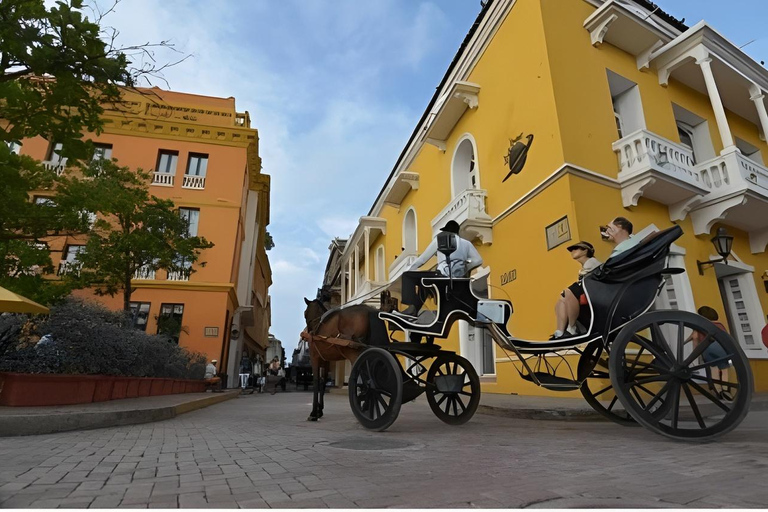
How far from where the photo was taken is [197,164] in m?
20.5

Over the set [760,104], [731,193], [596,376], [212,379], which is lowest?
[212,379]

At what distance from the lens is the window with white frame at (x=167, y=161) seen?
65.6ft

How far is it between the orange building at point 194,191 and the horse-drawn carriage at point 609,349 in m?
14.4

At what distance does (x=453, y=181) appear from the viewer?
40.6ft

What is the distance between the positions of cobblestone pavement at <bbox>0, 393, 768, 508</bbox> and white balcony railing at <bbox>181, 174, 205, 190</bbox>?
1746 cm

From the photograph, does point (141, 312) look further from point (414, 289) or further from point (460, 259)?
point (460, 259)

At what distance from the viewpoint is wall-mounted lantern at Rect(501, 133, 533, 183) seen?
9.22 m

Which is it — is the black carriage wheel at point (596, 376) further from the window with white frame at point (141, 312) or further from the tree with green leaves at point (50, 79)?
the window with white frame at point (141, 312)

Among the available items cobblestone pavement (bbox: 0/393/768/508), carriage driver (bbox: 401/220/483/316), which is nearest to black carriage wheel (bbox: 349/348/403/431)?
cobblestone pavement (bbox: 0/393/768/508)

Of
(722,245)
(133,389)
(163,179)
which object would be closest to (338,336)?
(133,389)

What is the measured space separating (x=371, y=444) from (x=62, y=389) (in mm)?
5013

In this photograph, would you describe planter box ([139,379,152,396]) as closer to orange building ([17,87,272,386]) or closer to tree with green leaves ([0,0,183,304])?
tree with green leaves ([0,0,183,304])

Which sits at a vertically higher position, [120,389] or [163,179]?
[163,179]

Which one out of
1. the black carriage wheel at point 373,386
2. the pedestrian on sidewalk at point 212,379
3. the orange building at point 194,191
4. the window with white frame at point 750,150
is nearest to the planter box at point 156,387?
the pedestrian on sidewalk at point 212,379
